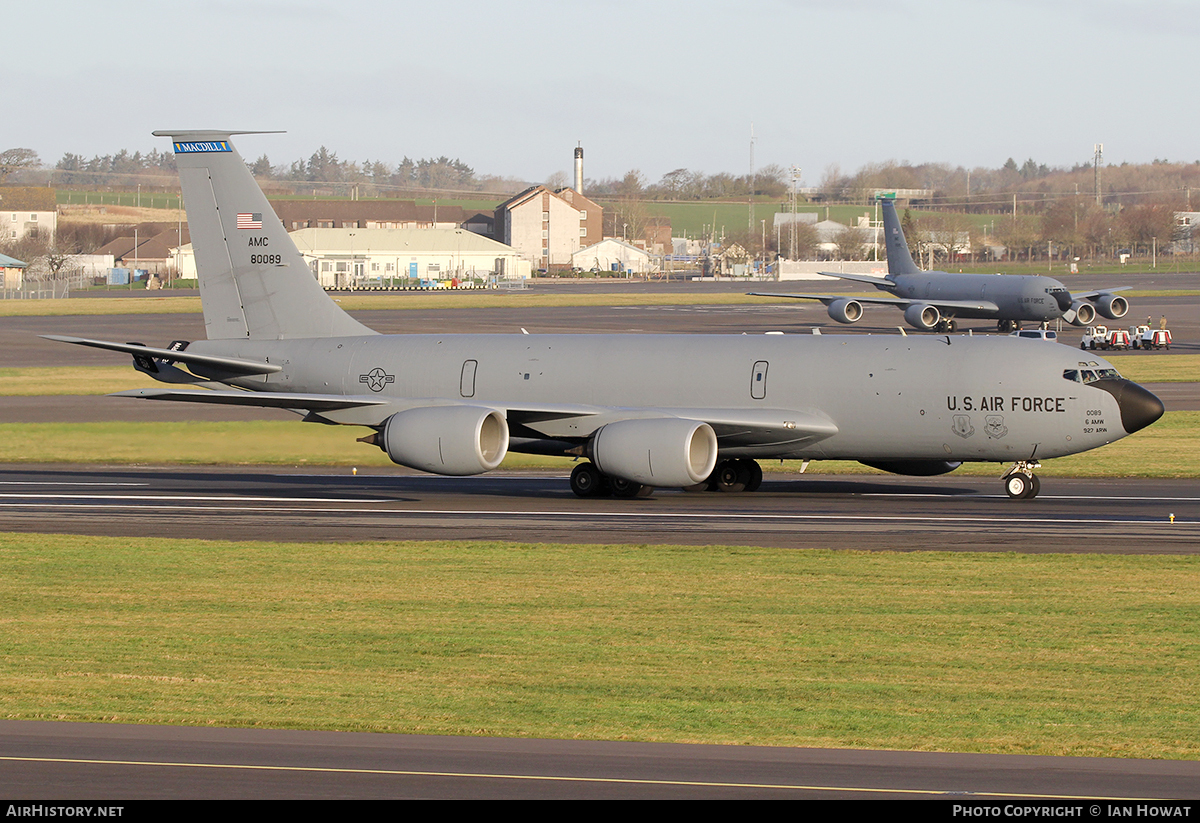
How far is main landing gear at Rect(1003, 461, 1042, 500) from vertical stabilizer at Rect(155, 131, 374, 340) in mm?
17760

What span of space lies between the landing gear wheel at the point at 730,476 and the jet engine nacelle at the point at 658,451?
136 inches

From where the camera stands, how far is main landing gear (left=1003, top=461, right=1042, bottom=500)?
3347cm

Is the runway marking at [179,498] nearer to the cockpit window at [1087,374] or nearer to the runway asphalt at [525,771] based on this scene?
the cockpit window at [1087,374]

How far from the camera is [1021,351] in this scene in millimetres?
33500

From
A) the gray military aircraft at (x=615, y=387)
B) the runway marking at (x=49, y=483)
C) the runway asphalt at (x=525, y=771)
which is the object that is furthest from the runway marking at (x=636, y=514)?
the runway asphalt at (x=525, y=771)

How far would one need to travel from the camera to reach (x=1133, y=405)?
1277 inches

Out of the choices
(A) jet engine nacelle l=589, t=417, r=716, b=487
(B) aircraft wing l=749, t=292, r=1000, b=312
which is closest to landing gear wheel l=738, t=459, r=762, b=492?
(A) jet engine nacelle l=589, t=417, r=716, b=487

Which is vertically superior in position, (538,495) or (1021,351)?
(1021,351)

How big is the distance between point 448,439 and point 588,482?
4036mm

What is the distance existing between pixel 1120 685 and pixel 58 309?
395 ft

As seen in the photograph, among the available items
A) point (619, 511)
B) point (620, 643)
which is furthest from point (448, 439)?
point (620, 643)

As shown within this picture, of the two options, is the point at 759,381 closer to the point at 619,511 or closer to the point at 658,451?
the point at 658,451

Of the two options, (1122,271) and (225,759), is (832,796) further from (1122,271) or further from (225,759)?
(1122,271)

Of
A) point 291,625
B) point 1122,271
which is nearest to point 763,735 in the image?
point 291,625
